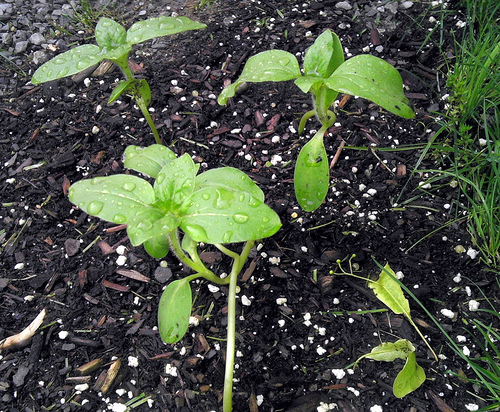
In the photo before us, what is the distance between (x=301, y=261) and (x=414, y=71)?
45.8 inches

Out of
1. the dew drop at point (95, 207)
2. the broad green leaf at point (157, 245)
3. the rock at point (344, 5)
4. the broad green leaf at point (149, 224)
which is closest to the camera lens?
the broad green leaf at point (149, 224)

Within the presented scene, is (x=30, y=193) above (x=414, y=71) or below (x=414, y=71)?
below

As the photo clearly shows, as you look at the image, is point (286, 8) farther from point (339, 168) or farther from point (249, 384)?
point (249, 384)

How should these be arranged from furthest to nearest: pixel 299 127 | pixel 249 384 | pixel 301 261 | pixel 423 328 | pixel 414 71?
1. pixel 414 71
2. pixel 299 127
3. pixel 301 261
4. pixel 423 328
5. pixel 249 384

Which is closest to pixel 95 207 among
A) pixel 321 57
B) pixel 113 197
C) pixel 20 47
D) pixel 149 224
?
pixel 113 197

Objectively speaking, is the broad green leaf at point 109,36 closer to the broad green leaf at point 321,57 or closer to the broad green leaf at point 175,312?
the broad green leaf at point 321,57

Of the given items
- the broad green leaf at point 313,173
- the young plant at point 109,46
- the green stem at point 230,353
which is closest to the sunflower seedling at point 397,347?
the broad green leaf at point 313,173

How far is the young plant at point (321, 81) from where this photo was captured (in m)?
1.36

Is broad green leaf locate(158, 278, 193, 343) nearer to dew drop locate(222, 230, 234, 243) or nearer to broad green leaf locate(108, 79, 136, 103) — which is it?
dew drop locate(222, 230, 234, 243)

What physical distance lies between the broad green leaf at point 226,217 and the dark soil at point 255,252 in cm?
55

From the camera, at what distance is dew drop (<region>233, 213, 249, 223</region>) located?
1167mm

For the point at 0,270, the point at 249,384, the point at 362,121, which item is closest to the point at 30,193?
the point at 0,270

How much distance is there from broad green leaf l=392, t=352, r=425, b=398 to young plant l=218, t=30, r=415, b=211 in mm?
598

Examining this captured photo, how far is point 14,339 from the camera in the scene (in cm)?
159
